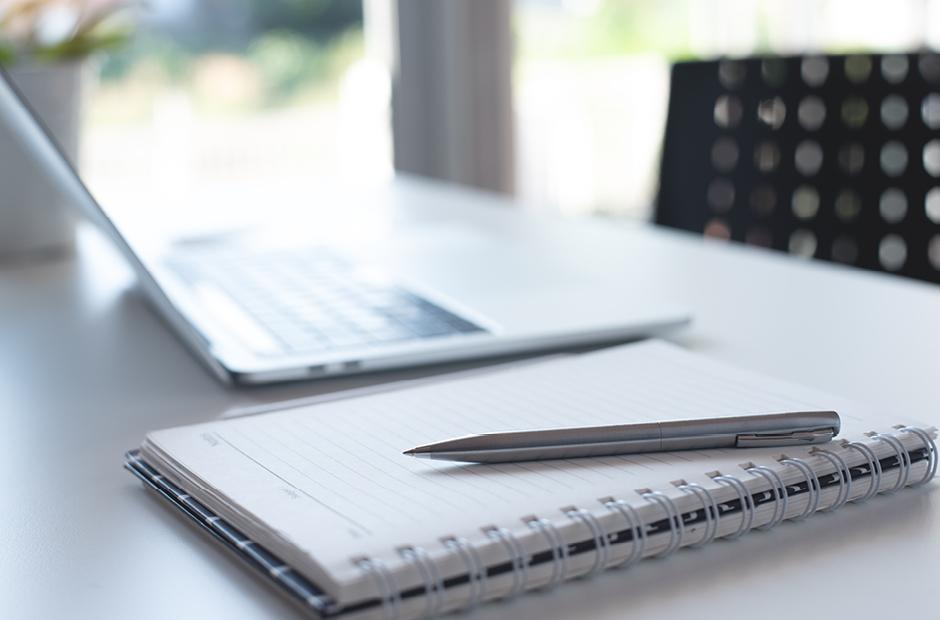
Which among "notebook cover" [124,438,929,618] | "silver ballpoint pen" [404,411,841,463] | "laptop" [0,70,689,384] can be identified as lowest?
Result: "notebook cover" [124,438,929,618]

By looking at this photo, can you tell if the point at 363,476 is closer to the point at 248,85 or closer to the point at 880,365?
the point at 880,365

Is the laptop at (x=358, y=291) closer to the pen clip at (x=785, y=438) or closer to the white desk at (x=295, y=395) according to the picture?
the white desk at (x=295, y=395)

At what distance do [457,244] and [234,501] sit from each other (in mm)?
634

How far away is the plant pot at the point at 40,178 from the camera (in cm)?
105

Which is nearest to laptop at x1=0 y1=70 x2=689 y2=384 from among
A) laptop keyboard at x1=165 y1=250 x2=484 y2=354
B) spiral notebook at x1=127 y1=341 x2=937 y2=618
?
laptop keyboard at x1=165 y1=250 x2=484 y2=354

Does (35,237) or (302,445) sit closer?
(302,445)

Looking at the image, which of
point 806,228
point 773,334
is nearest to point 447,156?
point 806,228

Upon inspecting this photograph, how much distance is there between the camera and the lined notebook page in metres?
0.41

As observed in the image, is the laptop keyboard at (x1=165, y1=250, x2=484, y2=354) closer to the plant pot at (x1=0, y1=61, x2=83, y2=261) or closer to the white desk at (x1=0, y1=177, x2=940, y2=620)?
the white desk at (x1=0, y1=177, x2=940, y2=620)

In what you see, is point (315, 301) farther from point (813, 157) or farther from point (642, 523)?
point (813, 157)

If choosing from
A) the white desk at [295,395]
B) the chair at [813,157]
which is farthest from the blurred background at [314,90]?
the white desk at [295,395]

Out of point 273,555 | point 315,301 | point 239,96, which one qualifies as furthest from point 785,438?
point 239,96

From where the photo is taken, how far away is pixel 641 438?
477 millimetres

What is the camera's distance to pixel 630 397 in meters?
0.56
